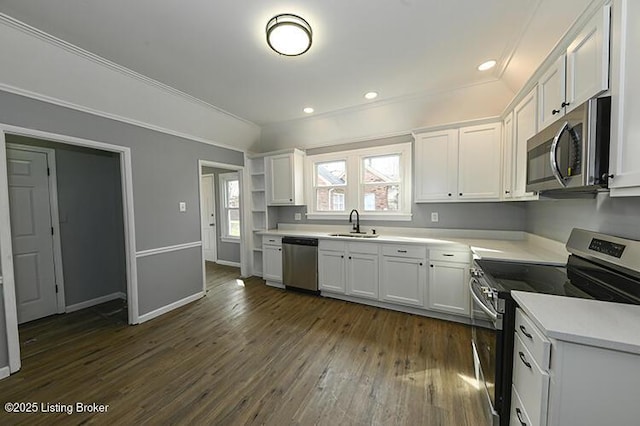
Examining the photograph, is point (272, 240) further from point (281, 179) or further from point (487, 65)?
point (487, 65)

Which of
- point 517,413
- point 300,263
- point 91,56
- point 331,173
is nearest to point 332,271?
point 300,263

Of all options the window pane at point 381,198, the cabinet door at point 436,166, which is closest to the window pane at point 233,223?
the window pane at point 381,198

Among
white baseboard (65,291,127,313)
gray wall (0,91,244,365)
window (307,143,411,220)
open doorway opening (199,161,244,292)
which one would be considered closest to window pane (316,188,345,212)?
window (307,143,411,220)

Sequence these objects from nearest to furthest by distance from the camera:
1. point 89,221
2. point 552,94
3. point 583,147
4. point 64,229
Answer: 1. point 583,147
2. point 552,94
3. point 64,229
4. point 89,221

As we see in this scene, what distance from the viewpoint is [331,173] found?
166 inches

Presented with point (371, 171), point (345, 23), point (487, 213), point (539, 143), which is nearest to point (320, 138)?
point (371, 171)

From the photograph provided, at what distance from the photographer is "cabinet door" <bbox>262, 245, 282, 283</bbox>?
405cm

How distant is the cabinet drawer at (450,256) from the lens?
2.71 metres

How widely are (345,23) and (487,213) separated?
9.13ft

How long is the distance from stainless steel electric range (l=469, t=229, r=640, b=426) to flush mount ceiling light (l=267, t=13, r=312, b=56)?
2.23 metres

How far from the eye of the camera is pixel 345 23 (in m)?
1.88

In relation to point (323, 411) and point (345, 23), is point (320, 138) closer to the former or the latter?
point (345, 23)

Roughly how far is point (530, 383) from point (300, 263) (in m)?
2.98

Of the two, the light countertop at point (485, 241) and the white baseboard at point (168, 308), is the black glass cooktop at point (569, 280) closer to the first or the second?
the light countertop at point (485, 241)
